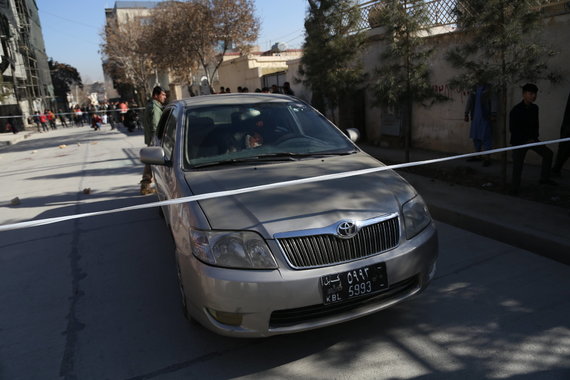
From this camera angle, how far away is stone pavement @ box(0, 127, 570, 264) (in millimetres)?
4492

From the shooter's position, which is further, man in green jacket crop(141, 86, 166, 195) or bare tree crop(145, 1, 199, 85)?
bare tree crop(145, 1, 199, 85)

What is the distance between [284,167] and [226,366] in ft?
5.08

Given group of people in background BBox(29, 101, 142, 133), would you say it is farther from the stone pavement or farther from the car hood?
the car hood

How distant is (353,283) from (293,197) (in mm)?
693

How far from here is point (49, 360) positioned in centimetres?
311

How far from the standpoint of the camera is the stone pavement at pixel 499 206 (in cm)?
449

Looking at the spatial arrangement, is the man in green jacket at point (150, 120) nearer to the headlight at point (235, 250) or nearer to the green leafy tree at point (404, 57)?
the green leafy tree at point (404, 57)

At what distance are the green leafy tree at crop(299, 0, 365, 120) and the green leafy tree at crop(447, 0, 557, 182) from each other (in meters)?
4.19

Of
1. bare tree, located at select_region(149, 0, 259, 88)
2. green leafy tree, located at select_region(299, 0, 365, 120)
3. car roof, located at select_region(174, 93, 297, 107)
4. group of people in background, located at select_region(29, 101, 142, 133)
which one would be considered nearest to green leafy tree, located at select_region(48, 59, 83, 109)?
group of people in background, located at select_region(29, 101, 142, 133)

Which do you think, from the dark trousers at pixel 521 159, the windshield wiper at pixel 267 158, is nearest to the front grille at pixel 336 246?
the windshield wiper at pixel 267 158

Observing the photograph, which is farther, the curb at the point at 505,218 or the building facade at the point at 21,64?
the building facade at the point at 21,64

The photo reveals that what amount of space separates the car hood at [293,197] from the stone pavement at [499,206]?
207cm

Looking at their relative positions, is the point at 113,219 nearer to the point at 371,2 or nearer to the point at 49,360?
the point at 49,360

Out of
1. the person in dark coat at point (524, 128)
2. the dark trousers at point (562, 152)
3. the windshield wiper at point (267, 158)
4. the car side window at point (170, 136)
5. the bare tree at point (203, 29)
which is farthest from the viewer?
the bare tree at point (203, 29)
